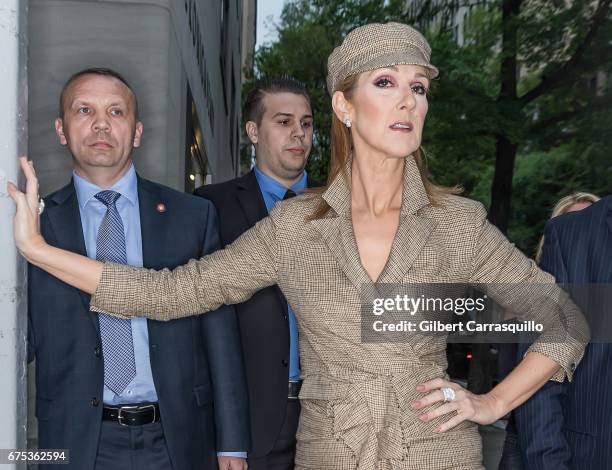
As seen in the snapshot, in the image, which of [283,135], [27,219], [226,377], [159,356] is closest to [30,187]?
[27,219]

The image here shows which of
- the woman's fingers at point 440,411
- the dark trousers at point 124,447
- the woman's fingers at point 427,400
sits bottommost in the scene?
the dark trousers at point 124,447

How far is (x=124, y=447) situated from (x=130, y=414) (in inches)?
4.5

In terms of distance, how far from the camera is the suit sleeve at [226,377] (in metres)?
3.47

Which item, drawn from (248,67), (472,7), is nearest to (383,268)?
(472,7)

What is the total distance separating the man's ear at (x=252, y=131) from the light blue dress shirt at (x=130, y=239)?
6.21ft

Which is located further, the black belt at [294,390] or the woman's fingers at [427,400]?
the black belt at [294,390]

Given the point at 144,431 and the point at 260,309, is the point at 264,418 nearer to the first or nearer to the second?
the point at 260,309

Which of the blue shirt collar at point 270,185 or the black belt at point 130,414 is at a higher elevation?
the blue shirt collar at point 270,185

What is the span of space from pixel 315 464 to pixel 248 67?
3109 centimetres

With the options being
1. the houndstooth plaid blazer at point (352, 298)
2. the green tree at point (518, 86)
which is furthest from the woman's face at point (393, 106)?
the green tree at point (518, 86)

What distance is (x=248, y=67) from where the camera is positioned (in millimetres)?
33031

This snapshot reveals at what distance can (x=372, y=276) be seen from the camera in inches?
108
